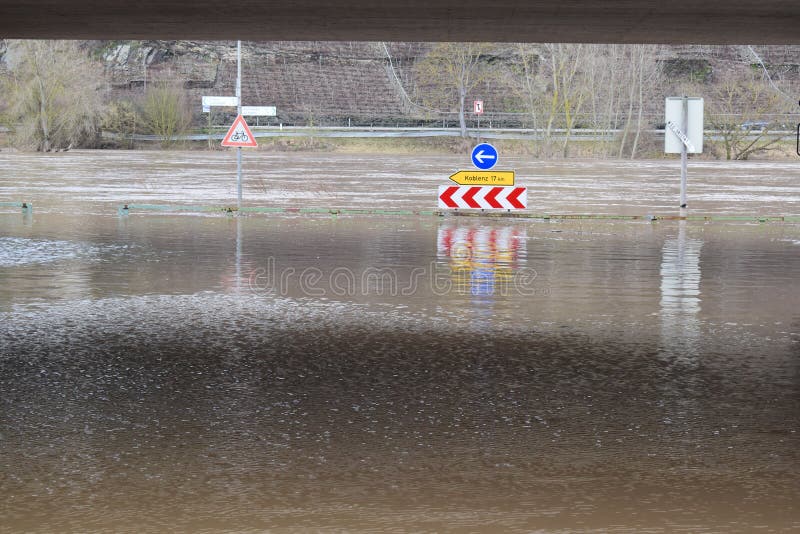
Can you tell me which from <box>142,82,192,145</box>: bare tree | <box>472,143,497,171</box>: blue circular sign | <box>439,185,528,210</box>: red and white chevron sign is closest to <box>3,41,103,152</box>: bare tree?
<box>142,82,192,145</box>: bare tree

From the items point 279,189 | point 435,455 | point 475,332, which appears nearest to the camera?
point 435,455

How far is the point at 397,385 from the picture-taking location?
900cm

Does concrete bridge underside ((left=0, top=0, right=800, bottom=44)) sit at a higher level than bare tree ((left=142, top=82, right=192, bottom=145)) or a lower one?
lower

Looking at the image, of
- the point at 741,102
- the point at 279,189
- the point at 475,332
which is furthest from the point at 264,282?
the point at 741,102

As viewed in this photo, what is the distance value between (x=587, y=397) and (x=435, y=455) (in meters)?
2.05

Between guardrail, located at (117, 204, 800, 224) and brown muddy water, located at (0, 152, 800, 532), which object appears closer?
brown muddy water, located at (0, 152, 800, 532)

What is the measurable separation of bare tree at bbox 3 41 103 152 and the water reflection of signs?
4971 centimetres

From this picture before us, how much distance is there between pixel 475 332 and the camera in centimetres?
1139

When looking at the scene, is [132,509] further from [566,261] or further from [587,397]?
[566,261]

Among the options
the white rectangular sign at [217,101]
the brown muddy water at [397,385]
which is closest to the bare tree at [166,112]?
the white rectangular sign at [217,101]

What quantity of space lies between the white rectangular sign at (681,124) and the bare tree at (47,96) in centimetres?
4810

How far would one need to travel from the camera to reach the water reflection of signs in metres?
14.8

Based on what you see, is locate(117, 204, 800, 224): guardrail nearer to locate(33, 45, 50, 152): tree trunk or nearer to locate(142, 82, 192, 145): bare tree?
locate(33, 45, 50, 152): tree trunk

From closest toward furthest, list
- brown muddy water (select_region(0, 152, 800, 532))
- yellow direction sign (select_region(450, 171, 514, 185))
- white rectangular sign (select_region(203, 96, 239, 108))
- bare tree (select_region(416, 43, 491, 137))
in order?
brown muddy water (select_region(0, 152, 800, 532)) → yellow direction sign (select_region(450, 171, 514, 185)) → white rectangular sign (select_region(203, 96, 239, 108)) → bare tree (select_region(416, 43, 491, 137))
